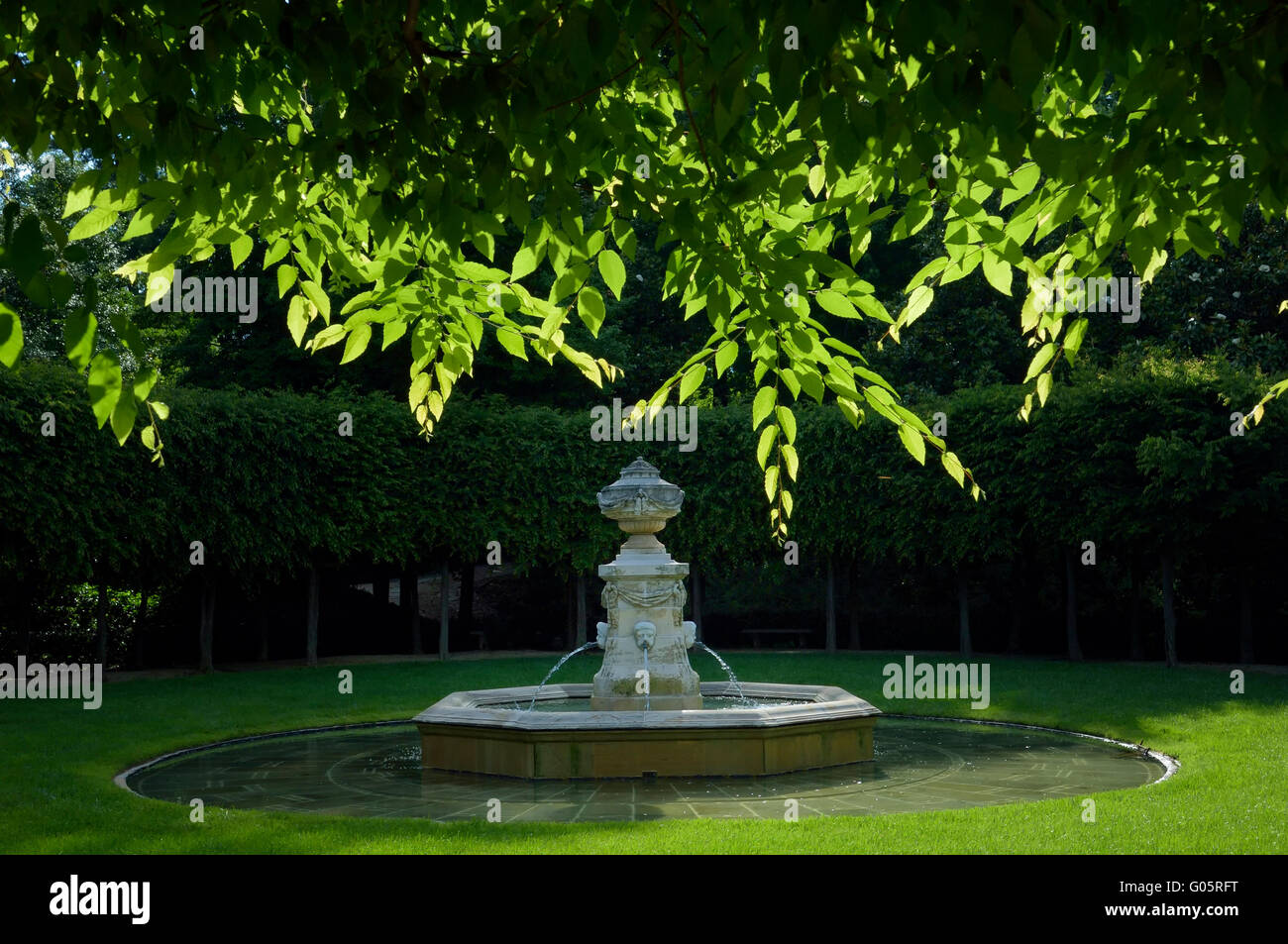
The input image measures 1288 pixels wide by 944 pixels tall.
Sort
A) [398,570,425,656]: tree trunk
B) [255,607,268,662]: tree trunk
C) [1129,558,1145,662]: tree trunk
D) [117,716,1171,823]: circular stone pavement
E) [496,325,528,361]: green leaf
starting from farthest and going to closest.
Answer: [398,570,425,656]: tree trunk → [255,607,268,662]: tree trunk → [1129,558,1145,662]: tree trunk → [117,716,1171,823]: circular stone pavement → [496,325,528,361]: green leaf

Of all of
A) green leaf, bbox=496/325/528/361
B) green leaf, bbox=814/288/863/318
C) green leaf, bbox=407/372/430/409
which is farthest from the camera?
green leaf, bbox=407/372/430/409

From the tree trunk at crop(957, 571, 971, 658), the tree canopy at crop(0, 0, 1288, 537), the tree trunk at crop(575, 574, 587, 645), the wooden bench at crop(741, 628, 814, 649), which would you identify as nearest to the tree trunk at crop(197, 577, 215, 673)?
the tree trunk at crop(575, 574, 587, 645)

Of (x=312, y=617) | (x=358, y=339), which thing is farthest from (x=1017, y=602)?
(x=358, y=339)

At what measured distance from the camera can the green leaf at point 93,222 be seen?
351 centimetres

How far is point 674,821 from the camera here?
9477 millimetres

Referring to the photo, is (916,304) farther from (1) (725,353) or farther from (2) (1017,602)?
(2) (1017,602)

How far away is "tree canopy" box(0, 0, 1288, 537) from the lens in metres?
3.06

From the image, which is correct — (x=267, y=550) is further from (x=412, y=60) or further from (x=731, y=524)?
(x=412, y=60)

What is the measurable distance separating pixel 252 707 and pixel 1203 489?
17.1 metres

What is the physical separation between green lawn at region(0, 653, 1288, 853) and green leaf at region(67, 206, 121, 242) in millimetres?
5635

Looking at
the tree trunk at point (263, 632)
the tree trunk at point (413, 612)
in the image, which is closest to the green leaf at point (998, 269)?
the tree trunk at point (263, 632)

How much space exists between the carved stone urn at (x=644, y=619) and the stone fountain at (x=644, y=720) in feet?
0.04

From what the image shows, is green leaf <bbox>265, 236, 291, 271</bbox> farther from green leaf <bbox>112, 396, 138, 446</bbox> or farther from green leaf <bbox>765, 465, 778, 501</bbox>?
green leaf <bbox>765, 465, 778, 501</bbox>

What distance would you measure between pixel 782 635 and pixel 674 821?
23043mm
